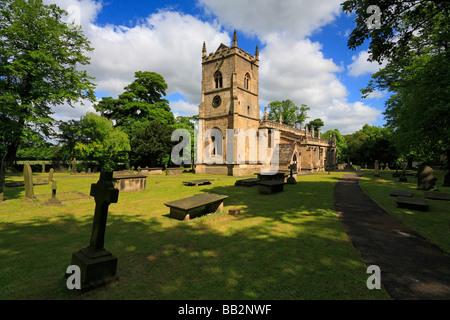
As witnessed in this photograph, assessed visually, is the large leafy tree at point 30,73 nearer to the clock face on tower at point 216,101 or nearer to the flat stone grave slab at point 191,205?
the flat stone grave slab at point 191,205

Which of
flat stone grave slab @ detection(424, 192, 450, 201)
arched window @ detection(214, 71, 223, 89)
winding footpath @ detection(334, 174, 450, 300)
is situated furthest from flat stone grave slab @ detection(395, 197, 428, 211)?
arched window @ detection(214, 71, 223, 89)

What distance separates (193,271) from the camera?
360 centimetres

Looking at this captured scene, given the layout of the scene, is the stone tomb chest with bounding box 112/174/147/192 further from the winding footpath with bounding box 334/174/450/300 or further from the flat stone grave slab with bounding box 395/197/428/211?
the flat stone grave slab with bounding box 395/197/428/211

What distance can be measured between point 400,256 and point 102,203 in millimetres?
6135

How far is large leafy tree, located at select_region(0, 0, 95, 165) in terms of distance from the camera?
10.1 metres

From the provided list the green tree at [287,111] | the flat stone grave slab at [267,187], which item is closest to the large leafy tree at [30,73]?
the flat stone grave slab at [267,187]

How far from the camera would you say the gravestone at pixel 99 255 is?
3.11m

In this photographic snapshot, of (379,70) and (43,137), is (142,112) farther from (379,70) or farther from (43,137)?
(379,70)

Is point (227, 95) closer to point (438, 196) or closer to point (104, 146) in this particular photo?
point (104, 146)

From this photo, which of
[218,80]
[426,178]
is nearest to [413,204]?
[426,178]

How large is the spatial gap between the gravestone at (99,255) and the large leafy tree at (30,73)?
33.3 ft

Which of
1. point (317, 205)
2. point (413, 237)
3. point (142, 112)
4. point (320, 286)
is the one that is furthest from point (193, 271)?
point (142, 112)

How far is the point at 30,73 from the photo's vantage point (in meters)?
11.2

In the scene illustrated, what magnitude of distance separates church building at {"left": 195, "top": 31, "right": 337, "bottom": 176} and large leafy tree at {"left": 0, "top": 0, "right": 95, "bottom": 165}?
18254 mm
